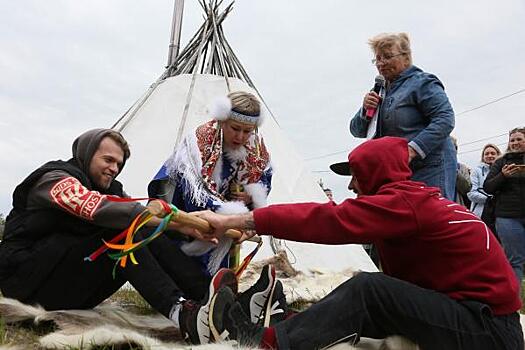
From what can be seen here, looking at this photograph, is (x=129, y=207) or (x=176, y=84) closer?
(x=129, y=207)

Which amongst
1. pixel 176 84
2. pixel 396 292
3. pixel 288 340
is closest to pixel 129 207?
pixel 288 340

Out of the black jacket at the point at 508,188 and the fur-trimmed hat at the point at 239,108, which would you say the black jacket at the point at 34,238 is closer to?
the fur-trimmed hat at the point at 239,108

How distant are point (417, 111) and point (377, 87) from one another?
0.97 ft

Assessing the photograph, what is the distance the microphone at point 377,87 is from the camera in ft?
9.16

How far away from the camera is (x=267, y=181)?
2795mm

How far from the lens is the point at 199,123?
5383 millimetres

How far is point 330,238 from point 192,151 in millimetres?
1171

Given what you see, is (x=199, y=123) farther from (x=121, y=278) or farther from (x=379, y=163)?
(x=379, y=163)

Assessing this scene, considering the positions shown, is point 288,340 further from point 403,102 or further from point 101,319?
point 403,102

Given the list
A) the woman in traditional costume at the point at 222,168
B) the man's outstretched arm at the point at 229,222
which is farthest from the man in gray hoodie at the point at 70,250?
the woman in traditional costume at the point at 222,168

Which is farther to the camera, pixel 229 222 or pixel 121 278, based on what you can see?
pixel 121 278

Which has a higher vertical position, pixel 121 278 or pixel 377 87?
pixel 377 87

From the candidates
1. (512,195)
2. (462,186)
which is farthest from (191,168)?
(462,186)

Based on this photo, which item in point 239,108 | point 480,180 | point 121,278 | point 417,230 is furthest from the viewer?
point 480,180
